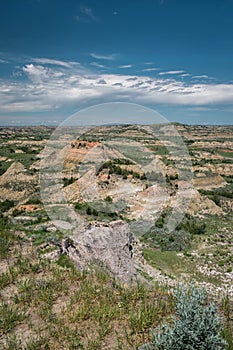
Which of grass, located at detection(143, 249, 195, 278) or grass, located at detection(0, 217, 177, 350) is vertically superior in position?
grass, located at detection(0, 217, 177, 350)

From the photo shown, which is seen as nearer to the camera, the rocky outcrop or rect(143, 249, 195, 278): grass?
rect(143, 249, 195, 278): grass

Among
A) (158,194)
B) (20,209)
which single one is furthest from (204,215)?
(20,209)

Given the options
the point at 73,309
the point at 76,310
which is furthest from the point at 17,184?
the point at 76,310

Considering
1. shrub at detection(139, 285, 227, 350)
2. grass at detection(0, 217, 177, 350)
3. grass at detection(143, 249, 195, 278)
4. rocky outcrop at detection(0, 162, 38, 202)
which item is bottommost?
rocky outcrop at detection(0, 162, 38, 202)

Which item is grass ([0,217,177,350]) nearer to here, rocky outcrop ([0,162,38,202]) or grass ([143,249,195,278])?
grass ([143,249,195,278])

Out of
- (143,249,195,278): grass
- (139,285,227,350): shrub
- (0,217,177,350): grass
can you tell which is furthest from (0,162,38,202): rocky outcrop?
(139,285,227,350): shrub

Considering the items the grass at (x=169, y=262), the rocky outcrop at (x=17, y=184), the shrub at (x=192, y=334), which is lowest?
the rocky outcrop at (x=17, y=184)

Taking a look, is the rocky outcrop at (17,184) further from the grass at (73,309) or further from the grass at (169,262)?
the grass at (73,309)

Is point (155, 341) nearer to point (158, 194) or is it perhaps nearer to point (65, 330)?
point (65, 330)

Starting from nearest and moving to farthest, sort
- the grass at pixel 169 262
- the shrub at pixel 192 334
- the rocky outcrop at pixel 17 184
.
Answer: the shrub at pixel 192 334, the grass at pixel 169 262, the rocky outcrop at pixel 17 184

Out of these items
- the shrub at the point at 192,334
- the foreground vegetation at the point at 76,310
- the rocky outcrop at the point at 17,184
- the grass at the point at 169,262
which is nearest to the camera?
the shrub at the point at 192,334

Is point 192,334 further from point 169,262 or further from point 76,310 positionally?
point 169,262

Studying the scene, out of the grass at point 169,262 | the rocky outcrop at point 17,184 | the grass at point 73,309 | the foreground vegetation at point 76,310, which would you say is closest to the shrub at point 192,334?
the foreground vegetation at point 76,310

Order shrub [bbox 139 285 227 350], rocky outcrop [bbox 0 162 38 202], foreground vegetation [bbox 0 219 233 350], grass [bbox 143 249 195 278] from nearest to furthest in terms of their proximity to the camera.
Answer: shrub [bbox 139 285 227 350], foreground vegetation [bbox 0 219 233 350], grass [bbox 143 249 195 278], rocky outcrop [bbox 0 162 38 202]
